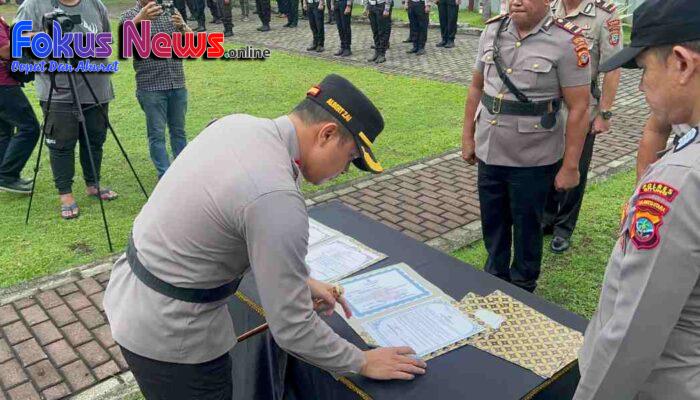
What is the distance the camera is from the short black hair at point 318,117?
1586 millimetres

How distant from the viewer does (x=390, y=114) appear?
7340 millimetres

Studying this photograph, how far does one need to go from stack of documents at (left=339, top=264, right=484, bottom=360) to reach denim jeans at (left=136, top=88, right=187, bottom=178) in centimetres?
320

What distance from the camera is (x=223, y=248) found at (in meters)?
1.53

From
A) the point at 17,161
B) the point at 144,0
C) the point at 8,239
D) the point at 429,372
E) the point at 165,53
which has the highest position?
the point at 144,0

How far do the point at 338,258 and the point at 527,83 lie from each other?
139 centimetres

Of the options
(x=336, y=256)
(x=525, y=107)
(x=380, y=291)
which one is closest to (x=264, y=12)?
(x=525, y=107)

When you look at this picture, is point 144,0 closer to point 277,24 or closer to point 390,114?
point 390,114

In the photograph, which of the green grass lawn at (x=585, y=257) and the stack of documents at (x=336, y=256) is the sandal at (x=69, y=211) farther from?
the green grass lawn at (x=585, y=257)

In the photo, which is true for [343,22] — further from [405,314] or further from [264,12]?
[405,314]

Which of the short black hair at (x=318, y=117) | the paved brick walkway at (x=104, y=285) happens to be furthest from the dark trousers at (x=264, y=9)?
the short black hair at (x=318, y=117)

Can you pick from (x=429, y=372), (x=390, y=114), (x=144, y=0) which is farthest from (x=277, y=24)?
(x=429, y=372)

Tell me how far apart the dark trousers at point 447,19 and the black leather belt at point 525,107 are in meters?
9.25

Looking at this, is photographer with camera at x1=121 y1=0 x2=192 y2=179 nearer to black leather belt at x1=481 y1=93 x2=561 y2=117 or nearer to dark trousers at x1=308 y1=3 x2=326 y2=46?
black leather belt at x1=481 y1=93 x2=561 y2=117

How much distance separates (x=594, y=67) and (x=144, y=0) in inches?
143
